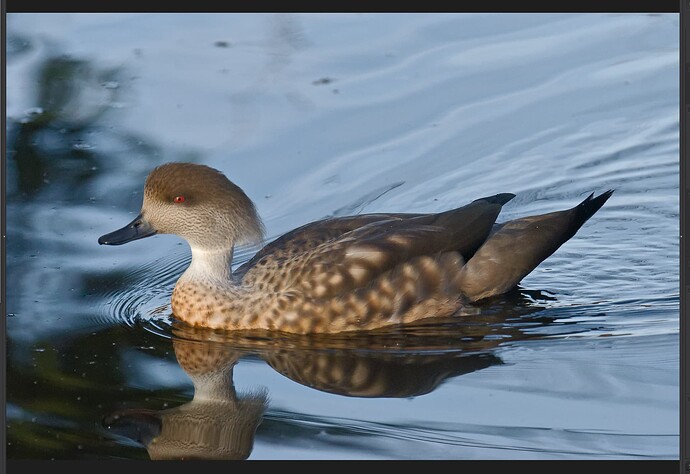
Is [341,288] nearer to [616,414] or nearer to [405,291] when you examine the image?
[405,291]

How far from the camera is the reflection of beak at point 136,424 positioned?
750 centimetres

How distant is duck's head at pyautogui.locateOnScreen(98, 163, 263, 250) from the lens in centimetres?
912

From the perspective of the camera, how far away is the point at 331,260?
9133 millimetres

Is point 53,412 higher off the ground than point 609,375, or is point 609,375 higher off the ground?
point 609,375

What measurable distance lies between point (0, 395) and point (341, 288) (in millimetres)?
3178

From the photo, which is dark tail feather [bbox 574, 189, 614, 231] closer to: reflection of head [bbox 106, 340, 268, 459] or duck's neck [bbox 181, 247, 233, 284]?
duck's neck [bbox 181, 247, 233, 284]

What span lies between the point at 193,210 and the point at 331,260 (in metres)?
1.06

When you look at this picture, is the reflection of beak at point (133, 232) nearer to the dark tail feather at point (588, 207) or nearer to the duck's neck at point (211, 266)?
the duck's neck at point (211, 266)

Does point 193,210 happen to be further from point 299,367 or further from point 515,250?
point 515,250

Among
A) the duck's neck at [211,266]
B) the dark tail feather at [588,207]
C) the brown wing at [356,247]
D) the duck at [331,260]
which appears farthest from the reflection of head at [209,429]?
the dark tail feather at [588,207]

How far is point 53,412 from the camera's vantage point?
25.2 ft

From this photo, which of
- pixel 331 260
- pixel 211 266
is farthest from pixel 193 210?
pixel 331 260

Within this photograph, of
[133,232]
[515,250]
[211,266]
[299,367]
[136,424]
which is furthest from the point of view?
[515,250]

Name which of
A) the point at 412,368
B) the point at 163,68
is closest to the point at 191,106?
the point at 163,68
